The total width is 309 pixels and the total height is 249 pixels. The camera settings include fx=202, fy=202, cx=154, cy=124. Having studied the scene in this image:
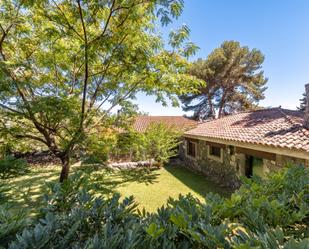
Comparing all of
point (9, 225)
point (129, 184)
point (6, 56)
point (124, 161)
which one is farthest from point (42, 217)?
point (124, 161)

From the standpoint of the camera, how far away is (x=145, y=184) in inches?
Result: 468

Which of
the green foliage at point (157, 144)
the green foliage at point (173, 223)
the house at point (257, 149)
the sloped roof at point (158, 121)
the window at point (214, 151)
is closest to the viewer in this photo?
the green foliage at point (173, 223)

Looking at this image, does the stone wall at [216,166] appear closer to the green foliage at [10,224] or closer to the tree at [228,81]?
the green foliage at [10,224]

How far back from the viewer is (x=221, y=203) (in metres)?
2.32

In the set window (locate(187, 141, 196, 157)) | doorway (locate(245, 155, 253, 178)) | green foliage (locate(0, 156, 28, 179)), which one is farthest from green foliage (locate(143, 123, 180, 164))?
green foliage (locate(0, 156, 28, 179))

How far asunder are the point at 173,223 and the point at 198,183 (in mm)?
10737

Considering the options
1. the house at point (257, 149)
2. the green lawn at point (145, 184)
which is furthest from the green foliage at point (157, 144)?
the house at point (257, 149)

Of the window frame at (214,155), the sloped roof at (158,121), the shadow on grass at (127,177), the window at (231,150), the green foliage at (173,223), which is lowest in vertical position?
the shadow on grass at (127,177)

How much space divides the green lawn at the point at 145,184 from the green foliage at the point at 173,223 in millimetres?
6278

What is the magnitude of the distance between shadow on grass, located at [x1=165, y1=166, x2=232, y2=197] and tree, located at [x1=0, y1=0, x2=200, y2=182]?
5186 millimetres

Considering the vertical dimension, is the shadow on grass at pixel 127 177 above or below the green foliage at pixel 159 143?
Result: below

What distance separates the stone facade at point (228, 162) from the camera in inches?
320

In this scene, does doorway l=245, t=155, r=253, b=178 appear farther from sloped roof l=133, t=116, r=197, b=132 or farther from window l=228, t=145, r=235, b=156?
sloped roof l=133, t=116, r=197, b=132

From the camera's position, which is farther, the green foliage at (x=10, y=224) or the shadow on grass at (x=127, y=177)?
the shadow on grass at (x=127, y=177)
